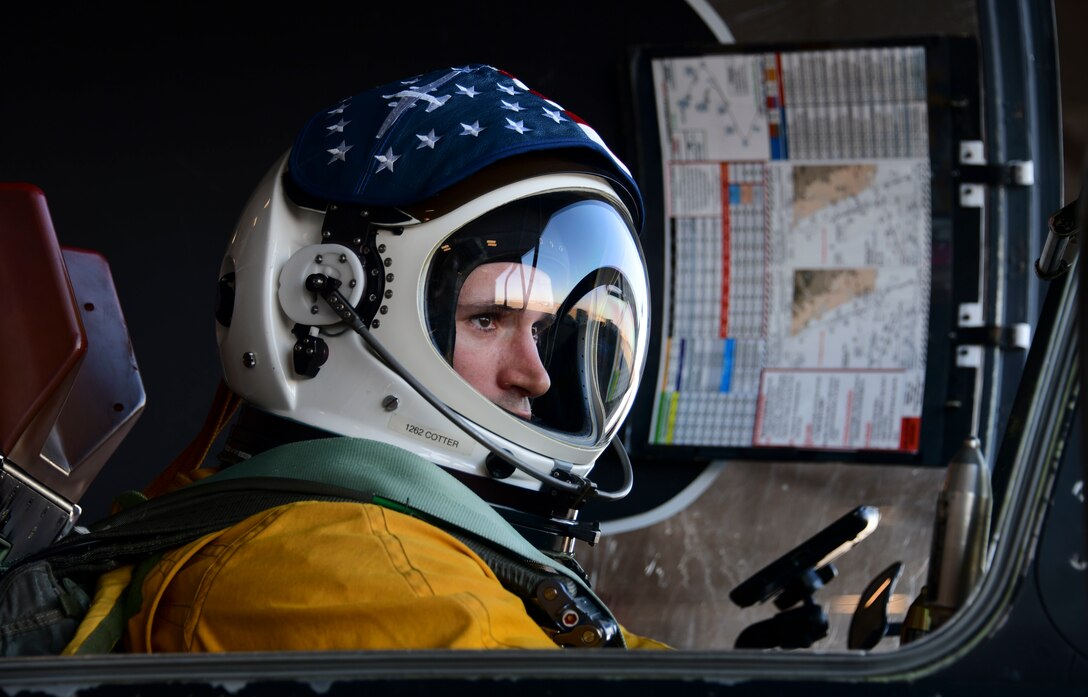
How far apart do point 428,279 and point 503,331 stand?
11 cm

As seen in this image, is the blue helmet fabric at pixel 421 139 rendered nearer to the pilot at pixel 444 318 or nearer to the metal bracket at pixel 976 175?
the pilot at pixel 444 318

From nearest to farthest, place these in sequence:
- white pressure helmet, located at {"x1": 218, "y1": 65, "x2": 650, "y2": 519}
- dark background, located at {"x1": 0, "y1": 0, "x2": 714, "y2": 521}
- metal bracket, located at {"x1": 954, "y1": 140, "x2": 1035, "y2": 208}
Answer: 1. white pressure helmet, located at {"x1": 218, "y1": 65, "x2": 650, "y2": 519}
2. metal bracket, located at {"x1": 954, "y1": 140, "x2": 1035, "y2": 208}
3. dark background, located at {"x1": 0, "y1": 0, "x2": 714, "y2": 521}

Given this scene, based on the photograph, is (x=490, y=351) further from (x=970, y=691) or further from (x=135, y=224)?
(x=135, y=224)

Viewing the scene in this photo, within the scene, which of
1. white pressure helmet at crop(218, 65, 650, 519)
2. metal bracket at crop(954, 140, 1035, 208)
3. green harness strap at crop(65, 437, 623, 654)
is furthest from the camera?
metal bracket at crop(954, 140, 1035, 208)

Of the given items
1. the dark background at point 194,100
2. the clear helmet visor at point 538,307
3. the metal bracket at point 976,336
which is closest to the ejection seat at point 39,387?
the clear helmet visor at point 538,307

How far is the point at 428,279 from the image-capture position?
1404 millimetres

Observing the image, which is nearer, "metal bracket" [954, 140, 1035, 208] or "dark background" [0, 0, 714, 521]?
"metal bracket" [954, 140, 1035, 208]

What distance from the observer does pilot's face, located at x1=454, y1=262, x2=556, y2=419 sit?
55.5 inches

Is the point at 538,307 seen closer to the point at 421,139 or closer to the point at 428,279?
the point at 428,279

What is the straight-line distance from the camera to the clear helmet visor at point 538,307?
4.62 feet

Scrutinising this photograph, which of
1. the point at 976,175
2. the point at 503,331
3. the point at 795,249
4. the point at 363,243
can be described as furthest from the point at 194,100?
the point at 976,175

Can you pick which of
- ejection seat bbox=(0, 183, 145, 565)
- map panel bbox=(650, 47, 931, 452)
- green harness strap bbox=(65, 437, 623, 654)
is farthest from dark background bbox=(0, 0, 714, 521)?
green harness strap bbox=(65, 437, 623, 654)

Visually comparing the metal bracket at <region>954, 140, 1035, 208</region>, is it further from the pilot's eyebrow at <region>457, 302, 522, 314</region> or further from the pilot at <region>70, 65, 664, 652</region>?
the pilot's eyebrow at <region>457, 302, 522, 314</region>

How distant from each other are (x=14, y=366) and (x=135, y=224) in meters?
1.42
